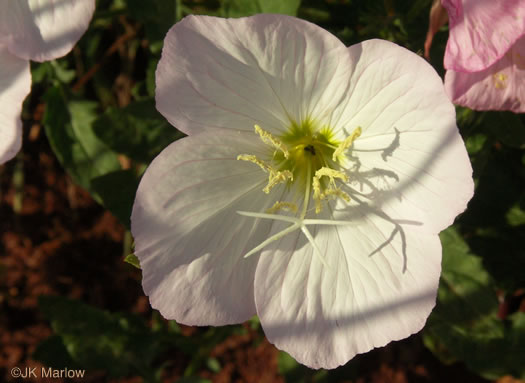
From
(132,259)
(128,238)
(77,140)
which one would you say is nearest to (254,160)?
(132,259)

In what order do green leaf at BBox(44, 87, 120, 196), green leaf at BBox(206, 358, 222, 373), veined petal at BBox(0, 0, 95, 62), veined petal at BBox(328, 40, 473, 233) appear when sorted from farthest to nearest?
green leaf at BBox(206, 358, 222, 373) < green leaf at BBox(44, 87, 120, 196) < veined petal at BBox(0, 0, 95, 62) < veined petal at BBox(328, 40, 473, 233)

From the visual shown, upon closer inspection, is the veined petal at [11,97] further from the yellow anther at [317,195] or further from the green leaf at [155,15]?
the yellow anther at [317,195]

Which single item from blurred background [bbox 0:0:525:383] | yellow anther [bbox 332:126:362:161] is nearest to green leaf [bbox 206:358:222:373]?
blurred background [bbox 0:0:525:383]

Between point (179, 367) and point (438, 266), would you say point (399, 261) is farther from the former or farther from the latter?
point (179, 367)

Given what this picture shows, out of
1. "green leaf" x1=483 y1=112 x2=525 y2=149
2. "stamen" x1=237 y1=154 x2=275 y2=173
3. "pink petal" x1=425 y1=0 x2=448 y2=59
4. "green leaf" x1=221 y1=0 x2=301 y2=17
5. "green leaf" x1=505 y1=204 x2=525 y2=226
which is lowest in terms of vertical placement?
"green leaf" x1=505 y1=204 x2=525 y2=226

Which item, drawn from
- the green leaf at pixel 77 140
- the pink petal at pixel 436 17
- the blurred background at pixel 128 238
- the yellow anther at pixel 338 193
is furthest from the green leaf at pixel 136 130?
the pink petal at pixel 436 17

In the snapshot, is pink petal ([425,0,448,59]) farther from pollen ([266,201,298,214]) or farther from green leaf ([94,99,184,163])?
green leaf ([94,99,184,163])

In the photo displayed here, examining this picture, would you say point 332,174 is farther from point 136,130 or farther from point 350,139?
point 136,130
